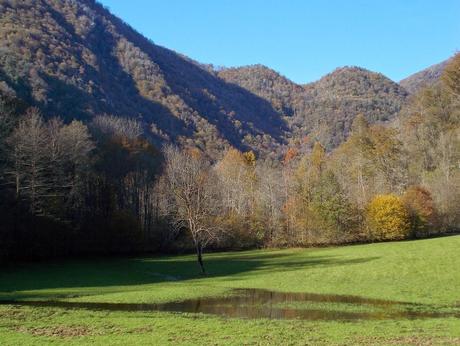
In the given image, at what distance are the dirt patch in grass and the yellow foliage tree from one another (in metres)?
61.8

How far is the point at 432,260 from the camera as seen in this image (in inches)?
1656

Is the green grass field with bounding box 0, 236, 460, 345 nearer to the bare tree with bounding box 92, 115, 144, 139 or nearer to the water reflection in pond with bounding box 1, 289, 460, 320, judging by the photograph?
the water reflection in pond with bounding box 1, 289, 460, 320

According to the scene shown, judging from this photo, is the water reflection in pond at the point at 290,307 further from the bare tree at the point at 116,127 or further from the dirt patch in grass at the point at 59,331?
the bare tree at the point at 116,127

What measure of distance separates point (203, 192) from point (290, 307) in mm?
40657

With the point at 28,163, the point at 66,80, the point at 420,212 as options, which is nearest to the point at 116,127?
the point at 28,163

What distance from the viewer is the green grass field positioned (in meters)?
17.5

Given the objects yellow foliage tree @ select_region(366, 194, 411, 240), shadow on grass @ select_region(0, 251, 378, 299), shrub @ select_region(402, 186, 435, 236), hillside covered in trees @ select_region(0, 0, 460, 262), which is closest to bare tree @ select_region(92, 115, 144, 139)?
hillside covered in trees @ select_region(0, 0, 460, 262)

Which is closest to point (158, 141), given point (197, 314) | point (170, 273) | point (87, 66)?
point (87, 66)

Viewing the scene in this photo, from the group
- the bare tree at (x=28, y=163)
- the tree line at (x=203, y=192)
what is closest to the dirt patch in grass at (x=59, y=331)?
→ the tree line at (x=203, y=192)

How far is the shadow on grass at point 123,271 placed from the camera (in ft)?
116

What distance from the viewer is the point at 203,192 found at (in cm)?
6594

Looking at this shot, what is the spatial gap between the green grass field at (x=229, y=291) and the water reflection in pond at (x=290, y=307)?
0.65 m

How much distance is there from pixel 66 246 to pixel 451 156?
72728mm

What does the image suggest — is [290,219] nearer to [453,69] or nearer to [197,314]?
[453,69]
